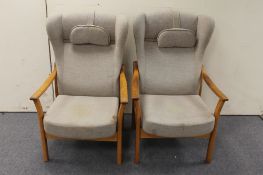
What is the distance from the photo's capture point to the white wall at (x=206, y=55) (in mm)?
2131

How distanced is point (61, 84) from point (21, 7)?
2.41 feet

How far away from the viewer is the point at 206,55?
234 centimetres

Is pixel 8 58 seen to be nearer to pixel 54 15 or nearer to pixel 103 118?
pixel 54 15

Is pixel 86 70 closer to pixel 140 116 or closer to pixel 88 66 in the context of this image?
pixel 88 66

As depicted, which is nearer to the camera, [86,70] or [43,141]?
[43,141]

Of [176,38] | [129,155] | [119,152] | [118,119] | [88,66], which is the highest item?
[176,38]

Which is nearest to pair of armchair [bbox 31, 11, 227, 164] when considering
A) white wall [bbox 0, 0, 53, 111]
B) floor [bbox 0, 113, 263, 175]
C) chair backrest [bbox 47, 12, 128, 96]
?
chair backrest [bbox 47, 12, 128, 96]

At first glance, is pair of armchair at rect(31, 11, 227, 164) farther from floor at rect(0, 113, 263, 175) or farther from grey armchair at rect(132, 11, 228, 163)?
floor at rect(0, 113, 263, 175)

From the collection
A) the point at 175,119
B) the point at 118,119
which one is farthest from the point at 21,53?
the point at 175,119

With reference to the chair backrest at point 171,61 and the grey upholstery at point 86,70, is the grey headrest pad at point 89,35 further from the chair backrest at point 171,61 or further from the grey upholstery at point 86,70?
the chair backrest at point 171,61

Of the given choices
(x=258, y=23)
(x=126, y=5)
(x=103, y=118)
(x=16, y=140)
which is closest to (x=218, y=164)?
(x=103, y=118)

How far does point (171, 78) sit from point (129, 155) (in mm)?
724

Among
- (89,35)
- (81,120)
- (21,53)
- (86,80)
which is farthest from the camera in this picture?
(21,53)

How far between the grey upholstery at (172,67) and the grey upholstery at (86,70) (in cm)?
21
